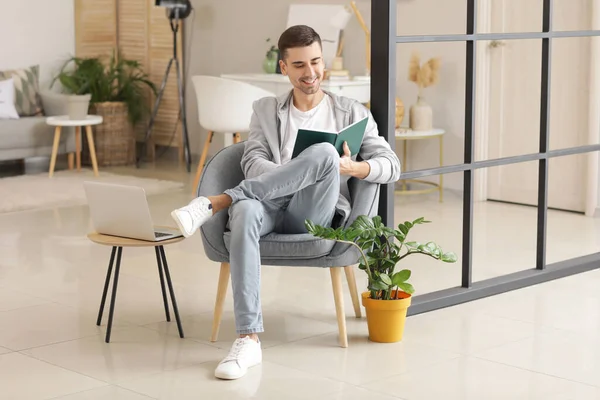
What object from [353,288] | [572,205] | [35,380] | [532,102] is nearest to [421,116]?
[532,102]

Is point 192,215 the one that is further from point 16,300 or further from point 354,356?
point 16,300

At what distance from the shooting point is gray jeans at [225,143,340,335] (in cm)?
320

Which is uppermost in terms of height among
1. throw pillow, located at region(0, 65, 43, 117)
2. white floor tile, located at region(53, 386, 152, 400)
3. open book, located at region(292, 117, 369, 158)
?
throw pillow, located at region(0, 65, 43, 117)

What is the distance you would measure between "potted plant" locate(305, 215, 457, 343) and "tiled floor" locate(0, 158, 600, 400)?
0.08 meters

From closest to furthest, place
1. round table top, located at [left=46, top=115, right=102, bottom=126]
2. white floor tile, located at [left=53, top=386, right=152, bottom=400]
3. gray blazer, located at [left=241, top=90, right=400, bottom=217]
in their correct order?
white floor tile, located at [left=53, top=386, right=152, bottom=400] → gray blazer, located at [left=241, top=90, right=400, bottom=217] → round table top, located at [left=46, top=115, right=102, bottom=126]

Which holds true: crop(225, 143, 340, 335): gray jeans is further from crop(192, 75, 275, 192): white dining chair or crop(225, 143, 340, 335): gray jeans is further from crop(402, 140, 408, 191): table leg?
crop(402, 140, 408, 191): table leg

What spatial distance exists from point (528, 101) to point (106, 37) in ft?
12.6

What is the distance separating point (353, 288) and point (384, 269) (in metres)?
0.30

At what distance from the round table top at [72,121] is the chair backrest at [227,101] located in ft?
4.63

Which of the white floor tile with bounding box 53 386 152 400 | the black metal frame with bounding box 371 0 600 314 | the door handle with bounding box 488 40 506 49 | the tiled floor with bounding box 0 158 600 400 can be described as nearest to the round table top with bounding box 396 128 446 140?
the door handle with bounding box 488 40 506 49

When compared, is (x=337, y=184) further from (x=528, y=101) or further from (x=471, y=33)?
(x=528, y=101)

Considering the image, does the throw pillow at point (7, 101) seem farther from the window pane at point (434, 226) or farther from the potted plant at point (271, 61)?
the window pane at point (434, 226)

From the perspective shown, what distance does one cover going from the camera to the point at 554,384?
9.93 feet

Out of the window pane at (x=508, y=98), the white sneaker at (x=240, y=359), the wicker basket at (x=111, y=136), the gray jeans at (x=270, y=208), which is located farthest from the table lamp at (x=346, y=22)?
the white sneaker at (x=240, y=359)
